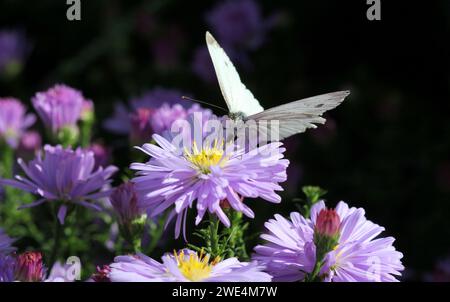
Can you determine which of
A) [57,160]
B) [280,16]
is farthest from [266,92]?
[57,160]

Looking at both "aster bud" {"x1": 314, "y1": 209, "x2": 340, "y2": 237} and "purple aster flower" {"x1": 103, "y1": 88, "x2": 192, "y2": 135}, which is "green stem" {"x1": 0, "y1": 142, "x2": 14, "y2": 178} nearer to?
"purple aster flower" {"x1": 103, "y1": 88, "x2": 192, "y2": 135}

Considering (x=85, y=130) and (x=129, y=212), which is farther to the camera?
(x=85, y=130)

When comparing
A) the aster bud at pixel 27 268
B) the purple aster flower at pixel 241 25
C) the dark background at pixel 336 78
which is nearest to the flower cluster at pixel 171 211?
the aster bud at pixel 27 268

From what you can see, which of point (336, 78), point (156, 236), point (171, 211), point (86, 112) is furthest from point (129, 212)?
point (336, 78)

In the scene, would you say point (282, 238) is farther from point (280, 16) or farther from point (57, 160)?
point (280, 16)

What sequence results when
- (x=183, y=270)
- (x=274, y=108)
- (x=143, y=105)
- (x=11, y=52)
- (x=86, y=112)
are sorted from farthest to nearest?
(x=11, y=52) → (x=143, y=105) → (x=86, y=112) → (x=274, y=108) → (x=183, y=270)

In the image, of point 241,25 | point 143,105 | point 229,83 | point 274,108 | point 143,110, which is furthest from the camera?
point 241,25

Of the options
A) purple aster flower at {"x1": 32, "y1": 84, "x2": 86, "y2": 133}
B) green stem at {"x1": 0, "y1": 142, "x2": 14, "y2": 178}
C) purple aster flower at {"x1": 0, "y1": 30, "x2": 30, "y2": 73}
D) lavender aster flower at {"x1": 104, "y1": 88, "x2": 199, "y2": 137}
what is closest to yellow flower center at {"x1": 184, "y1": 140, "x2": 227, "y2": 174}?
lavender aster flower at {"x1": 104, "y1": 88, "x2": 199, "y2": 137}

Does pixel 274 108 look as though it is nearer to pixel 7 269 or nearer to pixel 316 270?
pixel 316 270
